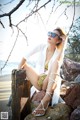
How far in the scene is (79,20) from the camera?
5.58ft

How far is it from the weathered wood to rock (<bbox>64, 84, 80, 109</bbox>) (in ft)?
0.76

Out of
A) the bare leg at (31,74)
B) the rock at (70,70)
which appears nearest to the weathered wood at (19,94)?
the bare leg at (31,74)

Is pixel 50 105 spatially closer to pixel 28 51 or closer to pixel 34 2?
pixel 28 51

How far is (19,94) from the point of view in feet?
5.92

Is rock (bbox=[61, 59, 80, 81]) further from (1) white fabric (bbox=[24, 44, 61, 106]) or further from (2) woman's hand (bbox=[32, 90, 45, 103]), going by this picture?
(2) woman's hand (bbox=[32, 90, 45, 103])

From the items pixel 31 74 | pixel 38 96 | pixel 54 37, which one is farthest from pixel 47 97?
pixel 54 37

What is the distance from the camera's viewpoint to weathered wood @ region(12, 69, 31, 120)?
1780 millimetres

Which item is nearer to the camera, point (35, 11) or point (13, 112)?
point (35, 11)

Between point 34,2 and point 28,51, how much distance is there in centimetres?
28

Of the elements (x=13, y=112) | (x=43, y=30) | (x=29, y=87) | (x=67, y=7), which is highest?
(x=67, y=7)

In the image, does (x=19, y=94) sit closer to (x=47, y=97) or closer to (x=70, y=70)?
(x=47, y=97)

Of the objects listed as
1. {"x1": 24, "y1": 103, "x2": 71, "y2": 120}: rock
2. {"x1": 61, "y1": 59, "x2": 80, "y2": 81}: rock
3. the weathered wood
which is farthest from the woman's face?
{"x1": 24, "y1": 103, "x2": 71, "y2": 120}: rock

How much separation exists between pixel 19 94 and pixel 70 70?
0.33m

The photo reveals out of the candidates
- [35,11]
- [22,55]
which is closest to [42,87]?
[22,55]
